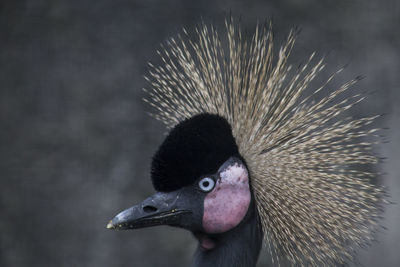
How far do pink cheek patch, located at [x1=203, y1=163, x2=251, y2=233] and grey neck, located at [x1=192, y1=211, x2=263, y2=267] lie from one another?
1.5 inches

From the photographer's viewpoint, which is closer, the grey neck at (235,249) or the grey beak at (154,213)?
the grey beak at (154,213)

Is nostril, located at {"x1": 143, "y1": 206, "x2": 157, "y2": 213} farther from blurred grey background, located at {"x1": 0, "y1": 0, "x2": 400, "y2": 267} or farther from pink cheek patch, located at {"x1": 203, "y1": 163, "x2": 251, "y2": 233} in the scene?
blurred grey background, located at {"x1": 0, "y1": 0, "x2": 400, "y2": 267}

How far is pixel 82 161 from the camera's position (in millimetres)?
2682

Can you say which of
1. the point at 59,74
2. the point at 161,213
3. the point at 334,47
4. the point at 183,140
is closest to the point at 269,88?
the point at 183,140

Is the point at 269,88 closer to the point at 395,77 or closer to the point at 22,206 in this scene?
the point at 395,77

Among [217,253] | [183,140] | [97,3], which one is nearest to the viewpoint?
[183,140]

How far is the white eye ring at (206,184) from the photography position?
134 centimetres

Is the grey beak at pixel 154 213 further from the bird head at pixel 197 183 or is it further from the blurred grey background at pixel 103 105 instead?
the blurred grey background at pixel 103 105

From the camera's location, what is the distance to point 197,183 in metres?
1.34

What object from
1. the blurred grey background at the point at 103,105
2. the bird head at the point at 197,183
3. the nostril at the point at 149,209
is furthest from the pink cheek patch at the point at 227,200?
the blurred grey background at the point at 103,105

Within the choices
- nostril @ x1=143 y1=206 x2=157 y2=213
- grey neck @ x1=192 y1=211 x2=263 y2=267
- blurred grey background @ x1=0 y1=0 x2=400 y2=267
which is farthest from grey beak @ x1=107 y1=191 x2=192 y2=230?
blurred grey background @ x1=0 y1=0 x2=400 y2=267

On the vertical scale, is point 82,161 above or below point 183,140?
above

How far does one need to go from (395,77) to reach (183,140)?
1.72 m

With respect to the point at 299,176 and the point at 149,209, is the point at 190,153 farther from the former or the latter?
the point at 299,176
